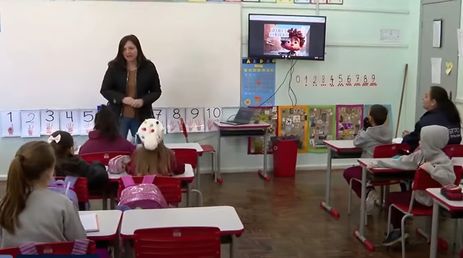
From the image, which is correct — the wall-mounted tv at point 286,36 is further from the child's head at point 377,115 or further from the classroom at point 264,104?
the child's head at point 377,115

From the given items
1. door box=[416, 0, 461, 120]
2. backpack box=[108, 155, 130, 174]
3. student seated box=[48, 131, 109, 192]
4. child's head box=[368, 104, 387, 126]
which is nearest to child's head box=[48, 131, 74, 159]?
student seated box=[48, 131, 109, 192]

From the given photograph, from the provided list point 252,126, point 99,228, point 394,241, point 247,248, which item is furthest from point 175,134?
point 99,228

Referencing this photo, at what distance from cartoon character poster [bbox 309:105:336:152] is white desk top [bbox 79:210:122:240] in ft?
14.3

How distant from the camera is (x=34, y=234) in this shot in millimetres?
2219

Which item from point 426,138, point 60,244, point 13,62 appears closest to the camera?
point 60,244

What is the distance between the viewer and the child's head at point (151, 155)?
3.47 meters

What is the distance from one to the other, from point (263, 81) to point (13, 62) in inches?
111

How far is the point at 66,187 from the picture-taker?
120 inches

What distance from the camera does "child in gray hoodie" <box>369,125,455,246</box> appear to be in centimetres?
359

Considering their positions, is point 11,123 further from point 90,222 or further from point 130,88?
point 90,222

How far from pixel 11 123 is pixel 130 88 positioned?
1.74 metres

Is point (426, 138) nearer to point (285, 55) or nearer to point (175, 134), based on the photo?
point (285, 55)

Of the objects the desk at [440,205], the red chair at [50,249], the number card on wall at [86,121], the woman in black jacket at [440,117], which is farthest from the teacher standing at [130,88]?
the red chair at [50,249]

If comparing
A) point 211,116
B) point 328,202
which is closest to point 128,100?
point 211,116
